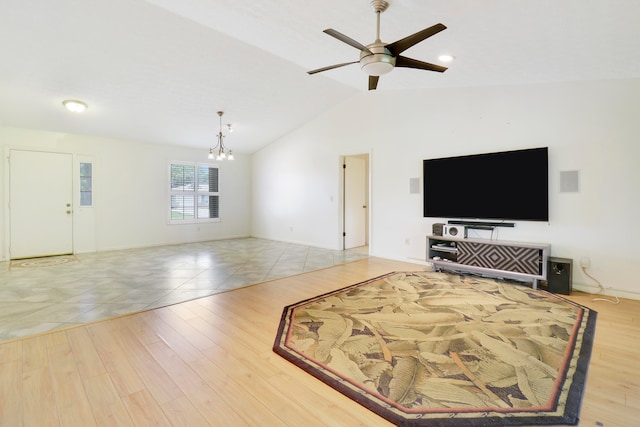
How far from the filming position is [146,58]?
3.88m

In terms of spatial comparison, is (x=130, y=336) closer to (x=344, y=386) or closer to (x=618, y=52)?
(x=344, y=386)

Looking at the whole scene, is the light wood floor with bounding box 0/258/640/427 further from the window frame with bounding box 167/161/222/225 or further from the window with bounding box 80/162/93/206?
the window frame with bounding box 167/161/222/225

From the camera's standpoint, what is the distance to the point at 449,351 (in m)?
2.26

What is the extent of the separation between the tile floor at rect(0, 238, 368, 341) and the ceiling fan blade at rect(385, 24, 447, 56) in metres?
3.21

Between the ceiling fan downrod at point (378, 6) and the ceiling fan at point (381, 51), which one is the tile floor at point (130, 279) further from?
the ceiling fan downrod at point (378, 6)

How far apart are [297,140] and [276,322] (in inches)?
210

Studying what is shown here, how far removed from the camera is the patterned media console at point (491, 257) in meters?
3.77

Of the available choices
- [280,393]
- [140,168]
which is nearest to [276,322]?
[280,393]

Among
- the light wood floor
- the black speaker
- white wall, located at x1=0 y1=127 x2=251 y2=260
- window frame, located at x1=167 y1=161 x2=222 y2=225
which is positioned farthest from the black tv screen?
white wall, located at x1=0 y1=127 x2=251 y2=260

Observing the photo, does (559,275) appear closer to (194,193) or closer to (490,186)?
(490,186)

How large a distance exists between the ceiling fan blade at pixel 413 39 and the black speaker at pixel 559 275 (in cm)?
313

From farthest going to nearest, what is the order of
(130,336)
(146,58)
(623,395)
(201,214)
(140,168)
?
(201,214) → (140,168) → (146,58) → (130,336) → (623,395)

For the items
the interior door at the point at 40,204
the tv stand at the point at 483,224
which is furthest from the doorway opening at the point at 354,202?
the interior door at the point at 40,204

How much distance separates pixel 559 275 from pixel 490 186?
1.40 meters
